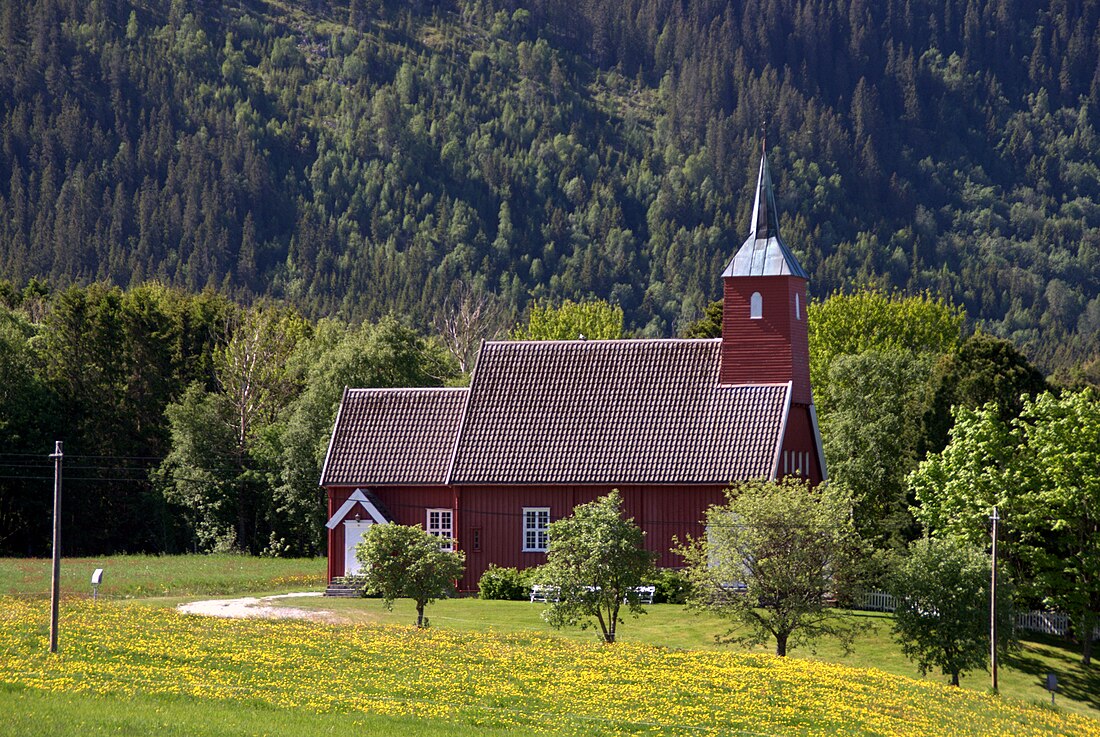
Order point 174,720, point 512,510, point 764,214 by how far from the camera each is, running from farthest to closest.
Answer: point 764,214
point 512,510
point 174,720

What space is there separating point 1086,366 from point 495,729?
→ 115663 mm

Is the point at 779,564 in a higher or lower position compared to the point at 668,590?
higher

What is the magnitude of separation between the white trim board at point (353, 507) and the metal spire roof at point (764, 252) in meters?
15.0

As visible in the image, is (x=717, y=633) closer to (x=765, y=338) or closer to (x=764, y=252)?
(x=765, y=338)

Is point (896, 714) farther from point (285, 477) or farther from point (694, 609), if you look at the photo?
point (285, 477)

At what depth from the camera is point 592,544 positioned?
143ft

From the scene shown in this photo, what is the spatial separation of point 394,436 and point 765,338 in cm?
1368

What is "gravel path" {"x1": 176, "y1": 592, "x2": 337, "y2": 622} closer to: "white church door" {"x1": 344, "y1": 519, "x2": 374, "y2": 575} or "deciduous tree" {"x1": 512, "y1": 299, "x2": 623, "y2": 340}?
"white church door" {"x1": 344, "y1": 519, "x2": 374, "y2": 575}

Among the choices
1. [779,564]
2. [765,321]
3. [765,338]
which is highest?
[765,321]

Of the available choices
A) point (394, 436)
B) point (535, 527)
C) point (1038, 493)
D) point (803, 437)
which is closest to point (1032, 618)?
point (1038, 493)

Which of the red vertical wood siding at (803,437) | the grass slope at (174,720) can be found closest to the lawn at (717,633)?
the red vertical wood siding at (803,437)

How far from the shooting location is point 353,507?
188ft

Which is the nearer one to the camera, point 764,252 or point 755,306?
point 755,306

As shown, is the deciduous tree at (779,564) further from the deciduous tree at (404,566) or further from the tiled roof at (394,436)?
the tiled roof at (394,436)
